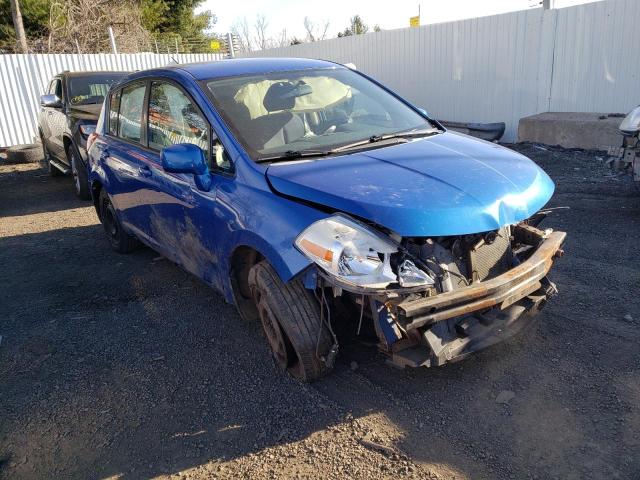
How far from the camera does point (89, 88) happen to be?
29.1 ft

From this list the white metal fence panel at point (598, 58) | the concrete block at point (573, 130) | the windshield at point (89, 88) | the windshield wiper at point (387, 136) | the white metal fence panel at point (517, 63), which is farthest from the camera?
the white metal fence panel at point (517, 63)

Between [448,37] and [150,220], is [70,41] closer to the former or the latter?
[448,37]

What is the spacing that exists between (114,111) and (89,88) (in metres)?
4.24

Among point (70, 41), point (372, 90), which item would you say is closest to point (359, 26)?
point (70, 41)

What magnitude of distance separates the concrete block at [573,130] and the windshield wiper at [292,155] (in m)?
6.54

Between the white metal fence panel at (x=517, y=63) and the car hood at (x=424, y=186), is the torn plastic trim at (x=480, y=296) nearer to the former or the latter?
the car hood at (x=424, y=186)

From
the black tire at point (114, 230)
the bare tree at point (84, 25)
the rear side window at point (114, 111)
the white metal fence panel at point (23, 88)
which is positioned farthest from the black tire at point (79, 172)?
the bare tree at point (84, 25)

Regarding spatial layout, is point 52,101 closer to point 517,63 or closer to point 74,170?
point 74,170

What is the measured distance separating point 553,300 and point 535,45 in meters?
7.88

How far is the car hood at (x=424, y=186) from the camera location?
8.49ft

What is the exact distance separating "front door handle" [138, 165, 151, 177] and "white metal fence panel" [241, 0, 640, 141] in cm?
838

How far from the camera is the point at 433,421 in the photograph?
109 inches

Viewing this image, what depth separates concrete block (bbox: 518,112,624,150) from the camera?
27.4 ft

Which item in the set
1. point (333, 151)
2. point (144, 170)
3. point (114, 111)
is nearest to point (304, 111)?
point (333, 151)
